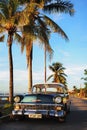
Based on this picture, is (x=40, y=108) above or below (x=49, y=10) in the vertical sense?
below

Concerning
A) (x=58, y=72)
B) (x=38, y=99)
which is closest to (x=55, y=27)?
(x=38, y=99)

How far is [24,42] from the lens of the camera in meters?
30.7

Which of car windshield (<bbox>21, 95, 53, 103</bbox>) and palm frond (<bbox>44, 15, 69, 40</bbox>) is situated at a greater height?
palm frond (<bbox>44, 15, 69, 40</bbox>)

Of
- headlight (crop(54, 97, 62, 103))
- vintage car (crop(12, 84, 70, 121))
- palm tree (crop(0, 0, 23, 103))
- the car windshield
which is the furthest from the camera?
palm tree (crop(0, 0, 23, 103))

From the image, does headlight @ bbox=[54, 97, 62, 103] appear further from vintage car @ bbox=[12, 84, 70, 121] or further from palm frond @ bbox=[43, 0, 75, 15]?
Result: palm frond @ bbox=[43, 0, 75, 15]

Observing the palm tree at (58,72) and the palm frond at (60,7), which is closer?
the palm frond at (60,7)

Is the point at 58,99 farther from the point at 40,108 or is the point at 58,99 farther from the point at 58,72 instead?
the point at 58,72

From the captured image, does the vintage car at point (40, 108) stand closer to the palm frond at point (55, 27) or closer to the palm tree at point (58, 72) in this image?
the palm frond at point (55, 27)

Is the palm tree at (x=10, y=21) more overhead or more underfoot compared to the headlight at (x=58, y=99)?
more overhead

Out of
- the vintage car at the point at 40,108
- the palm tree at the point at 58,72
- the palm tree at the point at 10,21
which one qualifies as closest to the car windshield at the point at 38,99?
the vintage car at the point at 40,108

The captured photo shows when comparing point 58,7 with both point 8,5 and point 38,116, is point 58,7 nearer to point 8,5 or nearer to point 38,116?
point 8,5

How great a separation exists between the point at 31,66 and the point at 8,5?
7668mm

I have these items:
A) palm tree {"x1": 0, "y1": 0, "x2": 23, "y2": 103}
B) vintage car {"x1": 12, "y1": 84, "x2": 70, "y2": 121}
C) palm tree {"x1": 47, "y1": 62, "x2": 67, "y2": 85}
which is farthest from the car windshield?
palm tree {"x1": 47, "y1": 62, "x2": 67, "y2": 85}

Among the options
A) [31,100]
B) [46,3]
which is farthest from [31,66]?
[31,100]
